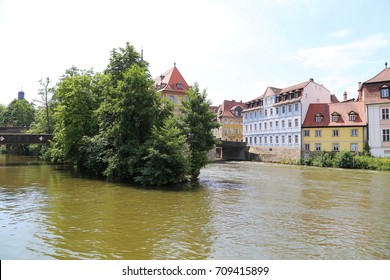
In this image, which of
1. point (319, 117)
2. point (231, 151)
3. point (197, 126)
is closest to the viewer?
point (197, 126)

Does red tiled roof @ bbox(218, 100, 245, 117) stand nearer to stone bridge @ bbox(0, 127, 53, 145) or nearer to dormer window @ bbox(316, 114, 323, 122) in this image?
dormer window @ bbox(316, 114, 323, 122)

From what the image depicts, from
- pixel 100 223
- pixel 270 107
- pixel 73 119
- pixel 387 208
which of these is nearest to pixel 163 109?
pixel 73 119

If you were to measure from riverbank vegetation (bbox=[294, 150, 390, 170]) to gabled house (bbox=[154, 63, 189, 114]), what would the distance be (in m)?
23.0

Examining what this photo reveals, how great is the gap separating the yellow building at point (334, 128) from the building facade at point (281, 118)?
49.4 inches

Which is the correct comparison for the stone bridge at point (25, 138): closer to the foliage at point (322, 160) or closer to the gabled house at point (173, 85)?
the gabled house at point (173, 85)

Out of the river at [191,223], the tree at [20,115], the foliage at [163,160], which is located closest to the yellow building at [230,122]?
the tree at [20,115]

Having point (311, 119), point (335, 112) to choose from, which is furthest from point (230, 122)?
point (335, 112)

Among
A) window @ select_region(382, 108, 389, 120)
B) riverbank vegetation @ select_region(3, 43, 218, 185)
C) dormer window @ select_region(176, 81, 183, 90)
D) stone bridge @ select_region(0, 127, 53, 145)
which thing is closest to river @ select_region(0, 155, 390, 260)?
riverbank vegetation @ select_region(3, 43, 218, 185)

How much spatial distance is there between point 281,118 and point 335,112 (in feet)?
30.1

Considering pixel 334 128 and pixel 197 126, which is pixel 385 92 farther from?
pixel 197 126

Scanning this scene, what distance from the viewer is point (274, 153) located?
51.6 metres

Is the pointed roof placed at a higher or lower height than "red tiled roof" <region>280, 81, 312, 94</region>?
higher

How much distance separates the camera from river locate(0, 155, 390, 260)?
888cm

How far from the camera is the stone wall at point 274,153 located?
47812 millimetres
